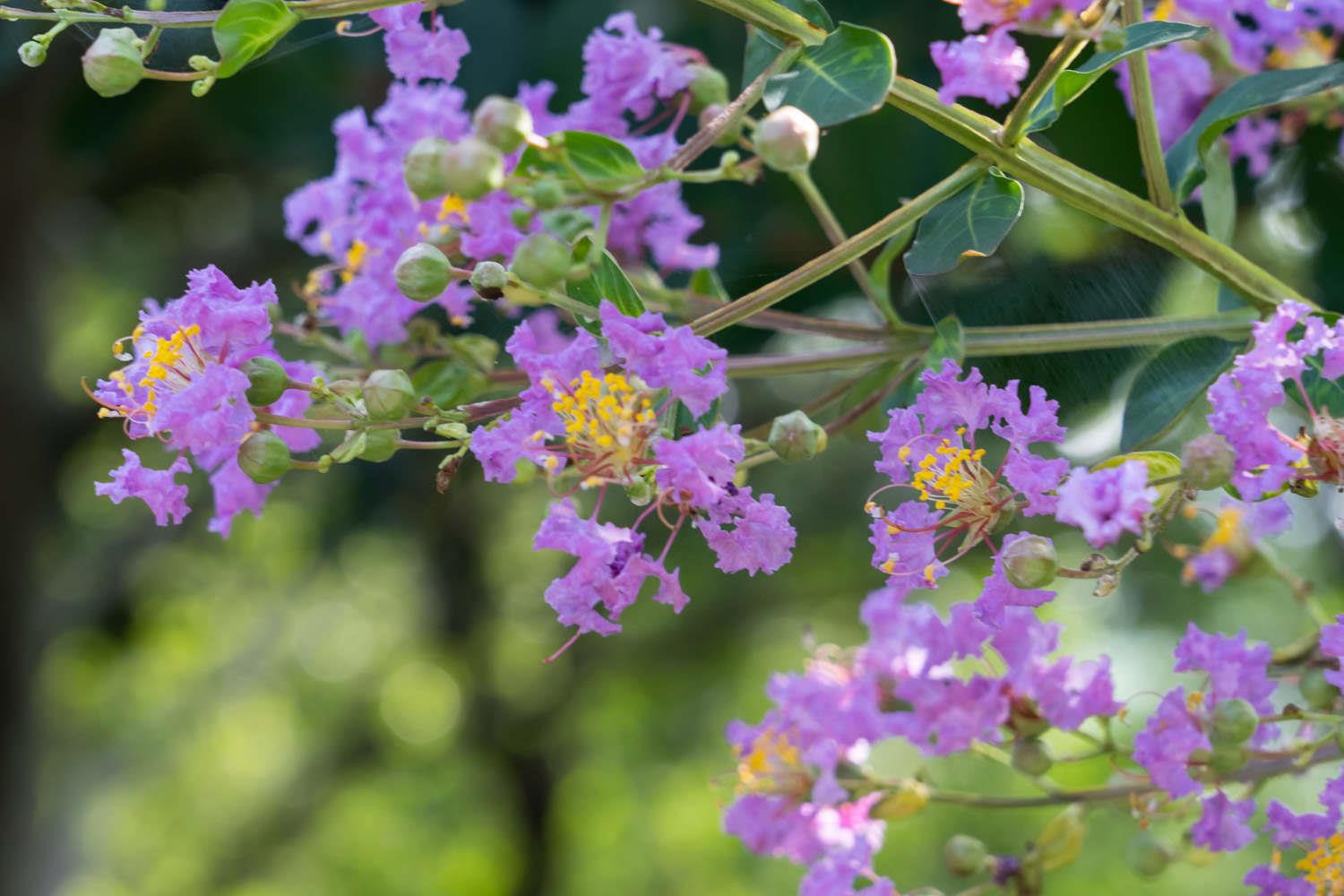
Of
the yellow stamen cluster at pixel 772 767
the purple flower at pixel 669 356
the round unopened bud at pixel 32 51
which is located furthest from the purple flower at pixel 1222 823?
the round unopened bud at pixel 32 51

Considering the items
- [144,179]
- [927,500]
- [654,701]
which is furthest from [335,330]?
[654,701]

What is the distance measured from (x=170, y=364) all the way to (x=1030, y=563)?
46 centimetres

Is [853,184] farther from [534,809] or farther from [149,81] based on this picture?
[534,809]

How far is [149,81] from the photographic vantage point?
1.62 metres

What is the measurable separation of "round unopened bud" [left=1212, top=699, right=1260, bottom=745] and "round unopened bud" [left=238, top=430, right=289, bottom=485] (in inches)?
22.6

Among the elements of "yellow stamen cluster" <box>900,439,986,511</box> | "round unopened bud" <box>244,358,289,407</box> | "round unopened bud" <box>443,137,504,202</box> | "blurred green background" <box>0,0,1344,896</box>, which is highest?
"round unopened bud" <box>443,137,504,202</box>

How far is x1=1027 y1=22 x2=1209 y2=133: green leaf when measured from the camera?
2.25 ft

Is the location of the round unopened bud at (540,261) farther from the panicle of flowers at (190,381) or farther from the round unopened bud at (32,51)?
the round unopened bud at (32,51)

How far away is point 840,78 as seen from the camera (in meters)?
0.66

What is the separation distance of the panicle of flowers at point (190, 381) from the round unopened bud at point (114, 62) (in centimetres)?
10

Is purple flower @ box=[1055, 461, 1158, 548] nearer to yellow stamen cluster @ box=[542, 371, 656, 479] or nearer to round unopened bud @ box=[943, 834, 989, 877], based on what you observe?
yellow stamen cluster @ box=[542, 371, 656, 479]

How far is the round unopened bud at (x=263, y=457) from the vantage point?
75 cm

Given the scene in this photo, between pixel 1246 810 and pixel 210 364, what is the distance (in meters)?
0.72

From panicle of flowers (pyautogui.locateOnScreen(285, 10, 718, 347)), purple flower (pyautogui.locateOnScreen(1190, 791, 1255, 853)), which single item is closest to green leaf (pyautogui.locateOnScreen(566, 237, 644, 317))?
panicle of flowers (pyautogui.locateOnScreen(285, 10, 718, 347))
